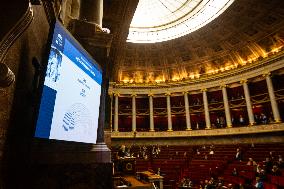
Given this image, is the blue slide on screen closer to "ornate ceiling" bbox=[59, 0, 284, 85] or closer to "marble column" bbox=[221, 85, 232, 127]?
"ornate ceiling" bbox=[59, 0, 284, 85]

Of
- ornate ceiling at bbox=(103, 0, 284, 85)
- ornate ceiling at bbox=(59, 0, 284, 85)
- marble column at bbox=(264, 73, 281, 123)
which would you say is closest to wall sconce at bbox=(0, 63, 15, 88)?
ornate ceiling at bbox=(59, 0, 284, 85)

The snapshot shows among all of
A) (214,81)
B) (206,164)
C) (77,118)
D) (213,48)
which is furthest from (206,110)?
(77,118)

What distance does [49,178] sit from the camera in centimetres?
208

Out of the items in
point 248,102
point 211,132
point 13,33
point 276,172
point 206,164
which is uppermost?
point 248,102

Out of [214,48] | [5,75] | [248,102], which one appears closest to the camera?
[5,75]

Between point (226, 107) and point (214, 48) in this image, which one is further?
point (226, 107)

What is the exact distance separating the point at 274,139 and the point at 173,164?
875 cm

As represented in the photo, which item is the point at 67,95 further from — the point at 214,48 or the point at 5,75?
the point at 214,48

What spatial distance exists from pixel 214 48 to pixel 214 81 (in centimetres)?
351

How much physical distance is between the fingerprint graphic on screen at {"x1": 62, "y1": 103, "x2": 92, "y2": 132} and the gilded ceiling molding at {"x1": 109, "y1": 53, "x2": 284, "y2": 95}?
19460 mm

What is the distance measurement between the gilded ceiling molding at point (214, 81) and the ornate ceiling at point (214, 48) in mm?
753

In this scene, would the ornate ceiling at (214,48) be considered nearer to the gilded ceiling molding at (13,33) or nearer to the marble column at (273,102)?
the marble column at (273,102)

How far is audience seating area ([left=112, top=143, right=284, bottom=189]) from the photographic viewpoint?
13273 millimetres

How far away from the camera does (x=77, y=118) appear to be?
2.63 meters
